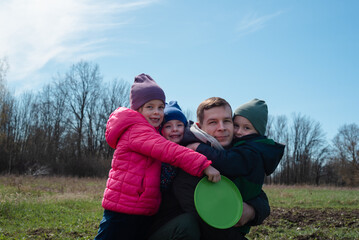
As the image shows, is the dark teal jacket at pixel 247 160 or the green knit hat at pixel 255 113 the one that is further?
the green knit hat at pixel 255 113

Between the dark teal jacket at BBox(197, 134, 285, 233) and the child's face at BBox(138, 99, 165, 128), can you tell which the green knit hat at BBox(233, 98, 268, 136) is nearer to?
the dark teal jacket at BBox(197, 134, 285, 233)

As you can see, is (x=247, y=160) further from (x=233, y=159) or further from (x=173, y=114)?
(x=173, y=114)

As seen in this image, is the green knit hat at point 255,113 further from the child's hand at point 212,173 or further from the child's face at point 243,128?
the child's hand at point 212,173

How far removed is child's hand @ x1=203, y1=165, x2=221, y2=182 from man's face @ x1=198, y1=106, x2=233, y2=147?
45 centimetres

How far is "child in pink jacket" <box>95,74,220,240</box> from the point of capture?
252cm

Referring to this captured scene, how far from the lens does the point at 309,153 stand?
5944 cm

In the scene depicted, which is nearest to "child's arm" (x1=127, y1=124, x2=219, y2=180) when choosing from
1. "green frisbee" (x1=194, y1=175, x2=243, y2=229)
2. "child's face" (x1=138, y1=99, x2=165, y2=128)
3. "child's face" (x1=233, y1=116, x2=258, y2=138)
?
"green frisbee" (x1=194, y1=175, x2=243, y2=229)

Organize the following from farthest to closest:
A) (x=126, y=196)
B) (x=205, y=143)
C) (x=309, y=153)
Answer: (x=309, y=153) < (x=205, y=143) < (x=126, y=196)

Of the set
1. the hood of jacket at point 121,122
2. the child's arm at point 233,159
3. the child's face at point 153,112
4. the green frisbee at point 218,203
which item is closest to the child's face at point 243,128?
the child's arm at point 233,159

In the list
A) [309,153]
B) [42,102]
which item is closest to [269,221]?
[42,102]

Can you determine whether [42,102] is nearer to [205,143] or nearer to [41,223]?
[41,223]

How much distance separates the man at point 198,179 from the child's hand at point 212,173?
0.14 m

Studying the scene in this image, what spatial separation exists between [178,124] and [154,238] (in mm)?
1131

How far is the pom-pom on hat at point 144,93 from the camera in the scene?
3098mm
